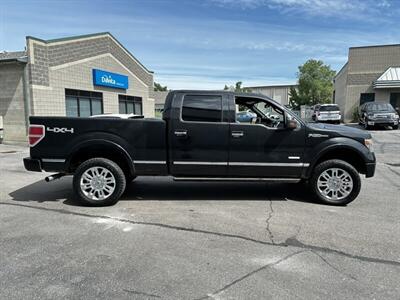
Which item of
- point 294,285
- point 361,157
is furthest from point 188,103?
point 294,285

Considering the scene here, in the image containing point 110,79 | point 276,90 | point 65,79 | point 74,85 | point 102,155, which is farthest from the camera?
point 276,90

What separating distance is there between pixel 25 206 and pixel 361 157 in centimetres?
602

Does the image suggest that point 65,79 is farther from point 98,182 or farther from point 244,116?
point 244,116

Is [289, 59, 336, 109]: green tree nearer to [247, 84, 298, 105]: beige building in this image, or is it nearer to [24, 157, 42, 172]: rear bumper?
[247, 84, 298, 105]: beige building

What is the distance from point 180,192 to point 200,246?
2695mm

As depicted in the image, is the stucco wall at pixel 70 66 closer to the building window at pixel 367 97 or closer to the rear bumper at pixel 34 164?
the rear bumper at pixel 34 164

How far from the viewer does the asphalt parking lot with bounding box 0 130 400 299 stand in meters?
Result: 3.13

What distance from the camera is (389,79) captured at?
26.9 metres

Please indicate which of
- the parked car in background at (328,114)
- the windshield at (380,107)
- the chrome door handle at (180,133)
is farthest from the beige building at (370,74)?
the chrome door handle at (180,133)

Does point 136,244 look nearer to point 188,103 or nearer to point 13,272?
point 13,272

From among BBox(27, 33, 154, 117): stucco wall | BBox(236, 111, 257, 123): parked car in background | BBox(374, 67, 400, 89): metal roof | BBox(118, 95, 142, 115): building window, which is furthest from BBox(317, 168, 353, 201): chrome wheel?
BBox(374, 67, 400, 89): metal roof

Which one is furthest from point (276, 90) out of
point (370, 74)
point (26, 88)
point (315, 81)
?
point (26, 88)

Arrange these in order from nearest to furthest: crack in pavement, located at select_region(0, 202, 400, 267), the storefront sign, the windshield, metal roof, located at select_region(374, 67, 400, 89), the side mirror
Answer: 1. crack in pavement, located at select_region(0, 202, 400, 267)
2. the side mirror
3. the storefront sign
4. the windshield
5. metal roof, located at select_region(374, 67, 400, 89)

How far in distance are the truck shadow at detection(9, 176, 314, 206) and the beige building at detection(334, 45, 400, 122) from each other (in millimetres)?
24696
